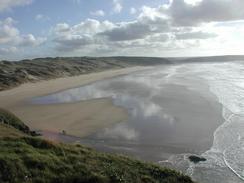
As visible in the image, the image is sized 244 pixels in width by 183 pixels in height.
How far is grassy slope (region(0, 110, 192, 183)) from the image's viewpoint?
1196 cm

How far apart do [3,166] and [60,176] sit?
2.07 meters

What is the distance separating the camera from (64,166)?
42.7ft

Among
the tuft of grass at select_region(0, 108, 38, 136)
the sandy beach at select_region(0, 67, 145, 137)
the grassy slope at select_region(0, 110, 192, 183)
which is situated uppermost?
the grassy slope at select_region(0, 110, 192, 183)

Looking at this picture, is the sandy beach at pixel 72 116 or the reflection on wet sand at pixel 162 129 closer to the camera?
the reflection on wet sand at pixel 162 129

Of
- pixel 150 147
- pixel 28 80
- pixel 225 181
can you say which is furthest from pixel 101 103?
pixel 28 80

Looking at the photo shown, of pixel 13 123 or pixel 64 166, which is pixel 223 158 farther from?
pixel 13 123

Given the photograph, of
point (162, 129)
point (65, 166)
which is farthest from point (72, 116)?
point (65, 166)

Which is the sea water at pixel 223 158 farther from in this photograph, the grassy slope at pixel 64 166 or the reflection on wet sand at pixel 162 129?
the grassy slope at pixel 64 166

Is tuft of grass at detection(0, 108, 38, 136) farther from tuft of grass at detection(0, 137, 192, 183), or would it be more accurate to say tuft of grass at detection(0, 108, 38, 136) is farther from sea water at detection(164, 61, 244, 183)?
sea water at detection(164, 61, 244, 183)

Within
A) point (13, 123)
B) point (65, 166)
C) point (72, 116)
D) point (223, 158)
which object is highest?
point (65, 166)

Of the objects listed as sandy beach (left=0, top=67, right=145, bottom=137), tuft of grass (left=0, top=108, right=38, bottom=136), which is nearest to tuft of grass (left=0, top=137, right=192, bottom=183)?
tuft of grass (left=0, top=108, right=38, bottom=136)

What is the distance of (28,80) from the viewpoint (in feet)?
298

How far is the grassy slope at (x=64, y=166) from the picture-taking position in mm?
11961

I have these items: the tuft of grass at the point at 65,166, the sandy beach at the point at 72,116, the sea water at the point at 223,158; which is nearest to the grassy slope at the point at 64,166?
the tuft of grass at the point at 65,166
